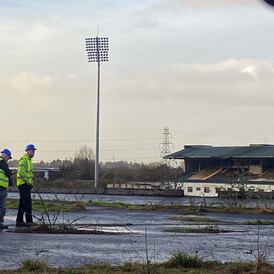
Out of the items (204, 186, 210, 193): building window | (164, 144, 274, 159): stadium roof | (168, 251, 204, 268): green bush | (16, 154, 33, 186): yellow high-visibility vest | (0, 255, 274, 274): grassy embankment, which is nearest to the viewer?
(0, 255, 274, 274): grassy embankment

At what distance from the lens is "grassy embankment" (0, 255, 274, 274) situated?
966cm

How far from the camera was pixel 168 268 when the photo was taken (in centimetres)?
1032

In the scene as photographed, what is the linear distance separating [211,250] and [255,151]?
70592mm

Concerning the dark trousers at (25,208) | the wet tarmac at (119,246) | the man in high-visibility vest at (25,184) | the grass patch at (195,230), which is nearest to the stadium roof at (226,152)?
Answer: the grass patch at (195,230)

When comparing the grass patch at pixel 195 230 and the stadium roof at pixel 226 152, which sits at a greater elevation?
the stadium roof at pixel 226 152

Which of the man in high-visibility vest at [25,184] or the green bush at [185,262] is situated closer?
the green bush at [185,262]

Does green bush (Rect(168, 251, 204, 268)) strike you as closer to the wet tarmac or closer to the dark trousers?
the wet tarmac

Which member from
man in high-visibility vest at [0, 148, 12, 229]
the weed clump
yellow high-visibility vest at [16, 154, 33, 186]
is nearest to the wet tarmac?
the weed clump

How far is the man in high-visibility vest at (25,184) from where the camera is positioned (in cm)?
1838

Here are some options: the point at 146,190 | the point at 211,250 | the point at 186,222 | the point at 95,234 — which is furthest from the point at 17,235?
the point at 146,190

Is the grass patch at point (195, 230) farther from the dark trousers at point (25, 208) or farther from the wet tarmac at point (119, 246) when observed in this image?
the dark trousers at point (25, 208)

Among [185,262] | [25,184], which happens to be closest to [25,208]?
[25,184]

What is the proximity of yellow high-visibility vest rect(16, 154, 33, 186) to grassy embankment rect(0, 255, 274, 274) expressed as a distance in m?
8.36

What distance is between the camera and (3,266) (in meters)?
10.5
